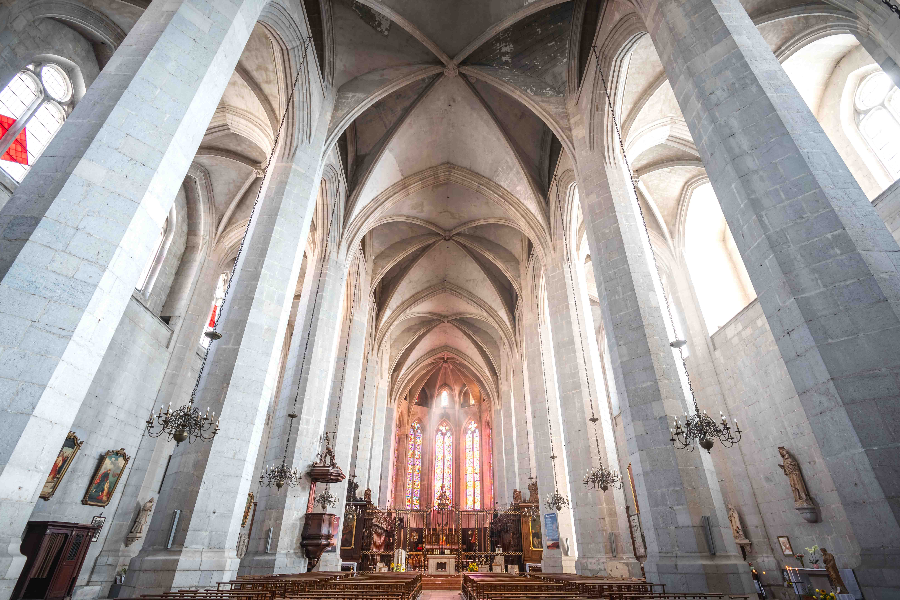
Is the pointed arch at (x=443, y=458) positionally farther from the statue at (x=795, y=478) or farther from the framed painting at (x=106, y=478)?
the statue at (x=795, y=478)

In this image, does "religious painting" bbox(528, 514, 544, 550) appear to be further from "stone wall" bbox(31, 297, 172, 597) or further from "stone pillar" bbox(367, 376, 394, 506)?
"stone wall" bbox(31, 297, 172, 597)

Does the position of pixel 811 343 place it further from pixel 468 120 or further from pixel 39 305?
A: pixel 468 120

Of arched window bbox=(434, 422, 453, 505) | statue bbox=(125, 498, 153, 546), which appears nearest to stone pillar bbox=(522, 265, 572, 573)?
statue bbox=(125, 498, 153, 546)

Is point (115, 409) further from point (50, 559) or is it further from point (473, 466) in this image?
point (473, 466)

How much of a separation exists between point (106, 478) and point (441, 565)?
13.1 m

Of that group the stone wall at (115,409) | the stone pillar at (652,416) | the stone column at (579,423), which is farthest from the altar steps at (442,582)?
the stone pillar at (652,416)

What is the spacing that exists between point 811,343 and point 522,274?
16.2 metres

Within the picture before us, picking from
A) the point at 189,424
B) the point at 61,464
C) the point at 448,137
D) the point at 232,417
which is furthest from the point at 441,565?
the point at 448,137

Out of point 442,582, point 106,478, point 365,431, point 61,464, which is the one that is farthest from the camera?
point 365,431

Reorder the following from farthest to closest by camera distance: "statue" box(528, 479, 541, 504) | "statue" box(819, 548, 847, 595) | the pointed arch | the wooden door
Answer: the pointed arch < "statue" box(528, 479, 541, 504) < the wooden door < "statue" box(819, 548, 847, 595)

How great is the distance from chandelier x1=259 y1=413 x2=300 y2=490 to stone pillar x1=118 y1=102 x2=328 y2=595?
3.59 m

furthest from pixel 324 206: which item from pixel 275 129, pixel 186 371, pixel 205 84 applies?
pixel 205 84

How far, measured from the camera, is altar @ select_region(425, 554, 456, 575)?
19.0 metres

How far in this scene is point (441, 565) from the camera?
62.9 ft
